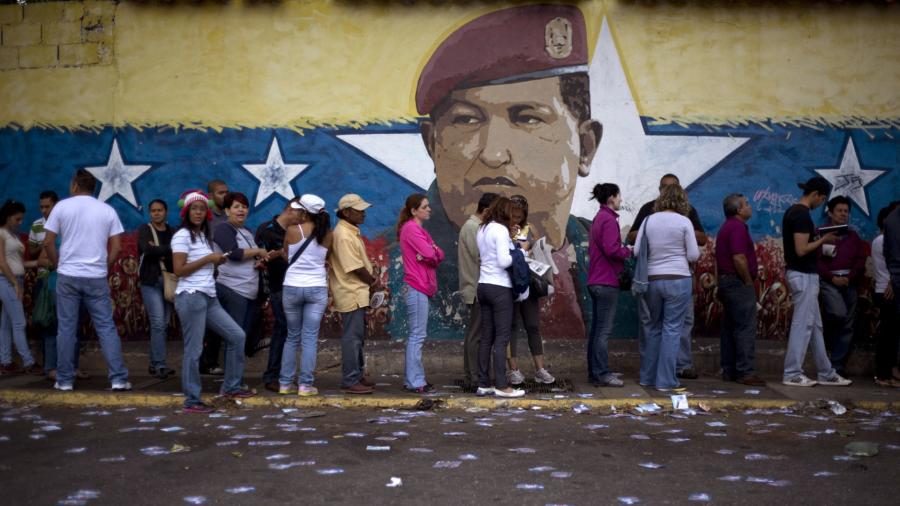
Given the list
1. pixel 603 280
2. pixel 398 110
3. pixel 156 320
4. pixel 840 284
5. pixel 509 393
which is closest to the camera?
pixel 509 393

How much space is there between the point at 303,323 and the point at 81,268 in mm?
2105

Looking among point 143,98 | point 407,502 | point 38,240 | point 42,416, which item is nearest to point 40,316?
point 38,240

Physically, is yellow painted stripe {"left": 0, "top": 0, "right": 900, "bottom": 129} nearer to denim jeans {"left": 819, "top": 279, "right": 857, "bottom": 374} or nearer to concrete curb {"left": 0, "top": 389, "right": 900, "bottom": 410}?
denim jeans {"left": 819, "top": 279, "right": 857, "bottom": 374}

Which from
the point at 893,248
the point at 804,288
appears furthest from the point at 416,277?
the point at 893,248

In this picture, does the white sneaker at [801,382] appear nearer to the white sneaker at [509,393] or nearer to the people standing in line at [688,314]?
the people standing in line at [688,314]

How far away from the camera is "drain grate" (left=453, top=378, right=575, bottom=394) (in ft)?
31.0

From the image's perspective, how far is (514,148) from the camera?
36.2 ft

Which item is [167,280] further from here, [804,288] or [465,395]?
[804,288]

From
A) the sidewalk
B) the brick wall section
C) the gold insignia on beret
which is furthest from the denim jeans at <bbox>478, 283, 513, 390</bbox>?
the brick wall section

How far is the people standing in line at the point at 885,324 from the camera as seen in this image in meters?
9.91

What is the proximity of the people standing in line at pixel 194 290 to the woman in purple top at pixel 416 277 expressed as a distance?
170 centimetres

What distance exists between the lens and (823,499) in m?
5.68

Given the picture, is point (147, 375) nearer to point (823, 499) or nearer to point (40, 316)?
point (40, 316)

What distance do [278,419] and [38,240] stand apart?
4.16 m
